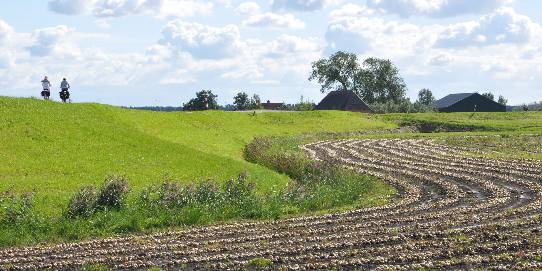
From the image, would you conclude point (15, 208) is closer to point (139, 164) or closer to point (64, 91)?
point (139, 164)

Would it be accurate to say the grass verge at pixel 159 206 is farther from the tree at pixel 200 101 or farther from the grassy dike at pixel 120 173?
the tree at pixel 200 101

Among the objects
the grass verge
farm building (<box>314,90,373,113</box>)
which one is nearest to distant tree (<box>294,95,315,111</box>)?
farm building (<box>314,90,373,113</box>)

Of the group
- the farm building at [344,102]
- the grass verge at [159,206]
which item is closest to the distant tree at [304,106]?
the farm building at [344,102]

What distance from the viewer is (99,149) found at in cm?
3962

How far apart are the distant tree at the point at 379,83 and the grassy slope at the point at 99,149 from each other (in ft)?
329

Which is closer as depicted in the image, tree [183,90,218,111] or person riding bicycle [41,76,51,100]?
person riding bicycle [41,76,51,100]

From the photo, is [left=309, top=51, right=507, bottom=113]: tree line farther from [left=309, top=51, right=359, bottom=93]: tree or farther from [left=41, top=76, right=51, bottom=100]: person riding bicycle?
[left=41, top=76, right=51, bottom=100]: person riding bicycle

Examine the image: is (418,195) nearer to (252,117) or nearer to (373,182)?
(373,182)

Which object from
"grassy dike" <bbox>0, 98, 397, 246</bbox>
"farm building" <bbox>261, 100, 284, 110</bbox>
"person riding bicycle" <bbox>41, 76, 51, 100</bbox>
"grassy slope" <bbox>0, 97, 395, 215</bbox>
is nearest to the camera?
"grassy dike" <bbox>0, 98, 397, 246</bbox>

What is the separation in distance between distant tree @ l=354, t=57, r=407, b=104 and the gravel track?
415ft

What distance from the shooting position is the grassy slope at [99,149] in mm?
32875

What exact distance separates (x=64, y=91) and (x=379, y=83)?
361 feet

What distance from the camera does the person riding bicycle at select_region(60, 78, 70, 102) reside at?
56438 millimetres

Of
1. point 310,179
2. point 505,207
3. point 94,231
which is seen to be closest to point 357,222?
point 505,207
